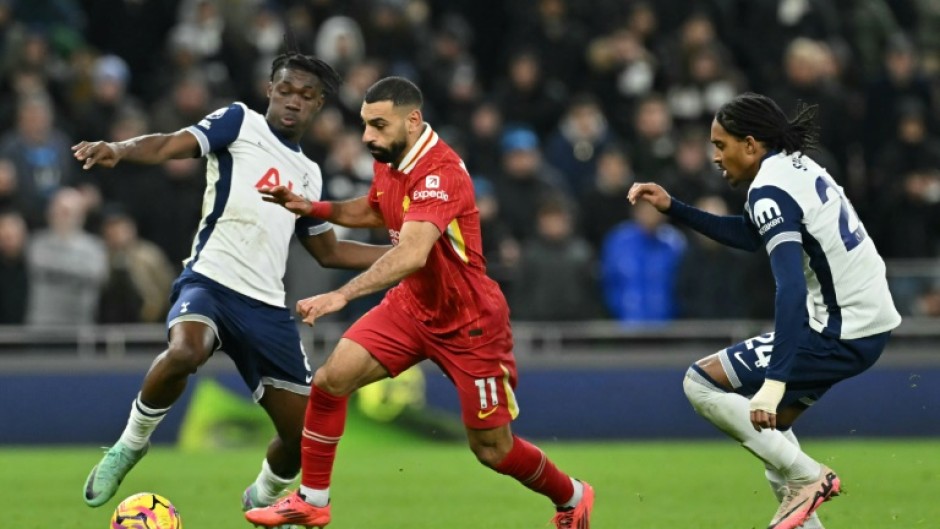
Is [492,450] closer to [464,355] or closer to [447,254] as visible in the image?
[464,355]

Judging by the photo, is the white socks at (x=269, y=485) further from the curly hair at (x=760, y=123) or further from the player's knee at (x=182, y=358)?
the curly hair at (x=760, y=123)

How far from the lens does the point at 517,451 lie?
29.5 ft

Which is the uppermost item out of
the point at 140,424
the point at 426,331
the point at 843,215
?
the point at 843,215

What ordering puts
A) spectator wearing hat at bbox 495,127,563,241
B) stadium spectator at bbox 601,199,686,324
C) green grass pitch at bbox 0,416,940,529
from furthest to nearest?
spectator wearing hat at bbox 495,127,563,241, stadium spectator at bbox 601,199,686,324, green grass pitch at bbox 0,416,940,529

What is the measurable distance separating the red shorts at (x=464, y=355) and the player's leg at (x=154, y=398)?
819 mm

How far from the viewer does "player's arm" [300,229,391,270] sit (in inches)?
396

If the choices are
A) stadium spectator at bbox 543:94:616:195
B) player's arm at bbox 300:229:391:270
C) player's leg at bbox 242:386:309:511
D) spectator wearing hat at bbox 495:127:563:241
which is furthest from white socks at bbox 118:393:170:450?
stadium spectator at bbox 543:94:616:195

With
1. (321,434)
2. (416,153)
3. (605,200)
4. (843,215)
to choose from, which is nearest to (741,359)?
(843,215)

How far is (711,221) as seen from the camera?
9102 mm

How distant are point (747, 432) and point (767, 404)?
0.58m

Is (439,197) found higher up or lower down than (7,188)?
higher up

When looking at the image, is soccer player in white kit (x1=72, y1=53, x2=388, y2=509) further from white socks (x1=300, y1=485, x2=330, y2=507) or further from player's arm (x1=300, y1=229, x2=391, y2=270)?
white socks (x1=300, y1=485, x2=330, y2=507)

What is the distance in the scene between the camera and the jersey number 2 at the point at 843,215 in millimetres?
8484

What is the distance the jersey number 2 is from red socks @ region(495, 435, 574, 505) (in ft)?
6.23
